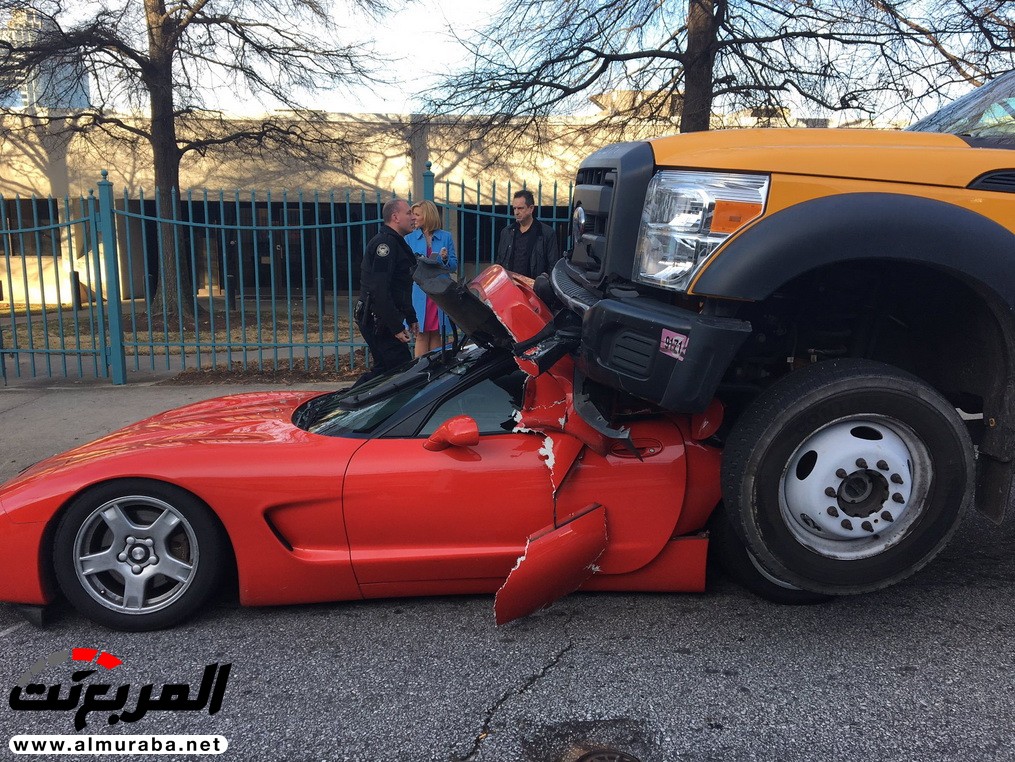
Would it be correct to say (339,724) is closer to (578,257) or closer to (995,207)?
(578,257)

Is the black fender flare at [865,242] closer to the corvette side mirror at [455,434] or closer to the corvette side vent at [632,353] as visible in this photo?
the corvette side vent at [632,353]

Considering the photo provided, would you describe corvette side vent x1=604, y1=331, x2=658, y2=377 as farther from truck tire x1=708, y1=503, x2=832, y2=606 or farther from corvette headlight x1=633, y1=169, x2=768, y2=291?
truck tire x1=708, y1=503, x2=832, y2=606

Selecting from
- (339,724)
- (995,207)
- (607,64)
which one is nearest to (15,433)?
(339,724)

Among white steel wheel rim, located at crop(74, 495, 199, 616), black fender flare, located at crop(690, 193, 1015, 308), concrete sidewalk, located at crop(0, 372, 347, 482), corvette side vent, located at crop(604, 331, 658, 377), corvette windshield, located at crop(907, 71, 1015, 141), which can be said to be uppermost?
corvette windshield, located at crop(907, 71, 1015, 141)

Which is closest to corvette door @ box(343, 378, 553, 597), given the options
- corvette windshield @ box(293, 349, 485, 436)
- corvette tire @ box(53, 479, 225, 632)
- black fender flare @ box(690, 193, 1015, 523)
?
corvette windshield @ box(293, 349, 485, 436)

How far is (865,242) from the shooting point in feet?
8.38

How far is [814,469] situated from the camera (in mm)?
2732

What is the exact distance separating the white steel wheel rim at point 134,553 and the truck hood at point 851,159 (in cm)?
244

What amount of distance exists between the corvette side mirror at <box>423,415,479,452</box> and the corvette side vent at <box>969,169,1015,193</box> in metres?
2.01

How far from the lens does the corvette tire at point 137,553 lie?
306 centimetres

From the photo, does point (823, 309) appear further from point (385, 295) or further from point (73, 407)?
point (73, 407)

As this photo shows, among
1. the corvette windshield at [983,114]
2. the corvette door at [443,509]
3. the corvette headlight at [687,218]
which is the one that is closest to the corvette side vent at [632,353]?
the corvette headlight at [687,218]

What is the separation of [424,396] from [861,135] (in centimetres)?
207

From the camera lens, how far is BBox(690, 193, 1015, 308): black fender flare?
8.37 ft
